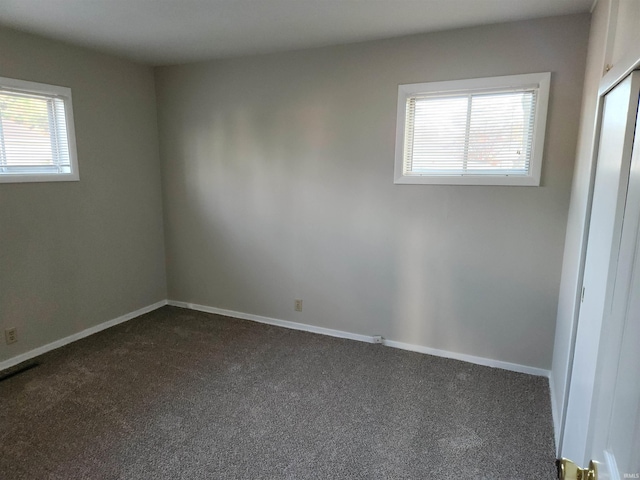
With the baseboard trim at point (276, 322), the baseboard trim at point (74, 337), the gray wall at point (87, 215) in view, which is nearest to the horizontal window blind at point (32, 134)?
the gray wall at point (87, 215)

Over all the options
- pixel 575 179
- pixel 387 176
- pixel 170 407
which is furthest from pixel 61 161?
pixel 575 179

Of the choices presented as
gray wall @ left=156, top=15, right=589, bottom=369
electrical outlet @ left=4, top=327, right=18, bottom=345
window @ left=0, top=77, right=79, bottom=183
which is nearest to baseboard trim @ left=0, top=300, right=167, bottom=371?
electrical outlet @ left=4, top=327, right=18, bottom=345

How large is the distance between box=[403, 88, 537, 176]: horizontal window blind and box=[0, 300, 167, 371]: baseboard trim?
10.2 feet

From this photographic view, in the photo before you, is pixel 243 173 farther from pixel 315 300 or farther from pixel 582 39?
pixel 582 39

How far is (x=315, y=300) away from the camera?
3656 mm

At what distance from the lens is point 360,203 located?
3.30 m

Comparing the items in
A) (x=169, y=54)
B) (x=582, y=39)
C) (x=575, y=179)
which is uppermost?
(x=169, y=54)

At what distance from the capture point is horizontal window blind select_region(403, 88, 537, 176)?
273 cm

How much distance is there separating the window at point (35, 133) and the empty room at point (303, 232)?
16 mm

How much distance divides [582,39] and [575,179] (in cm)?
92

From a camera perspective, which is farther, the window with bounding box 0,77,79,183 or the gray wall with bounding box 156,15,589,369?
the window with bounding box 0,77,79,183

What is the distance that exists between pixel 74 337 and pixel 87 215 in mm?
1122

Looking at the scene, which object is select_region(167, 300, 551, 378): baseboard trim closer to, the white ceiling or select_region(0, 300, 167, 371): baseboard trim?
select_region(0, 300, 167, 371): baseboard trim

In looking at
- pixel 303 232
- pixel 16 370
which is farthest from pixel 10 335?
pixel 303 232
